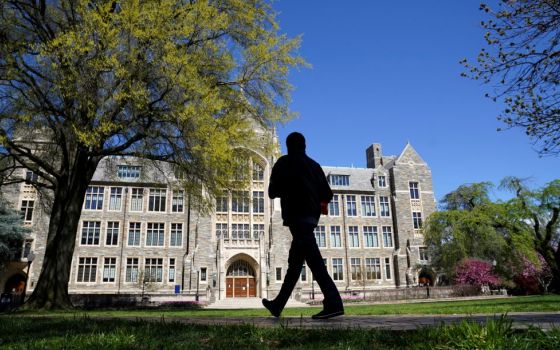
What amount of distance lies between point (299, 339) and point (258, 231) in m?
30.6

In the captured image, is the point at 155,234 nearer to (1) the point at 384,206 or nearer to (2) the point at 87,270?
(2) the point at 87,270

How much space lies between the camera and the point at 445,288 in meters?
29.7

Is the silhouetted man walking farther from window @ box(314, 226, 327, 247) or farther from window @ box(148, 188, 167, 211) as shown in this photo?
window @ box(314, 226, 327, 247)

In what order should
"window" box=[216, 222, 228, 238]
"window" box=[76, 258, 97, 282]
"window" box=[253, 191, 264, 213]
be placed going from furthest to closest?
"window" box=[253, 191, 264, 213]
"window" box=[216, 222, 228, 238]
"window" box=[76, 258, 97, 282]

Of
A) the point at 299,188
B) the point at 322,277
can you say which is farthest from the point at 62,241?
the point at 322,277

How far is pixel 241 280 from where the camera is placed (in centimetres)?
3303

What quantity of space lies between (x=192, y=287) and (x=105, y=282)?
6.75m

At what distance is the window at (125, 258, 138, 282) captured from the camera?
31891 mm

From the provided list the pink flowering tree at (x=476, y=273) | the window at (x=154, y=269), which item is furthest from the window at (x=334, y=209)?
the window at (x=154, y=269)

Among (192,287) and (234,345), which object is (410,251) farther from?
(234,345)

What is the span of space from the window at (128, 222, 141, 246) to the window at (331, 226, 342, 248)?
54.7ft

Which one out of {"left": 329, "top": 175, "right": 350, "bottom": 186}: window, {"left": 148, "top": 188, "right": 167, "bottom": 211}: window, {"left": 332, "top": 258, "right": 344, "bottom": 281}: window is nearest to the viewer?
{"left": 148, "top": 188, "right": 167, "bottom": 211}: window

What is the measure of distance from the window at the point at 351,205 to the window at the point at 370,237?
1732mm

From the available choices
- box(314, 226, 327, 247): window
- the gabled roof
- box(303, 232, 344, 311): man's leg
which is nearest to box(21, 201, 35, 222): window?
box(314, 226, 327, 247): window
